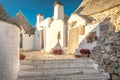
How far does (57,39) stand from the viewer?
20.5 metres

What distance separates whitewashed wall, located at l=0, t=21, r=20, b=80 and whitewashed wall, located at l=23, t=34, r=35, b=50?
19.0m

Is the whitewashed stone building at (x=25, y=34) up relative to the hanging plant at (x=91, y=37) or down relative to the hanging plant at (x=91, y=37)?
up

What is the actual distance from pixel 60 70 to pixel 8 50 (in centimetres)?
303

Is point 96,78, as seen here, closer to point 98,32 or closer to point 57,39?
point 98,32

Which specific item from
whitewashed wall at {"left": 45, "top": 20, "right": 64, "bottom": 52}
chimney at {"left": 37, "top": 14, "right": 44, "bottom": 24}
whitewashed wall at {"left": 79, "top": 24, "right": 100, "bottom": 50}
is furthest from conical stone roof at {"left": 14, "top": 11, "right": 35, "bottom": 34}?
whitewashed wall at {"left": 79, "top": 24, "right": 100, "bottom": 50}

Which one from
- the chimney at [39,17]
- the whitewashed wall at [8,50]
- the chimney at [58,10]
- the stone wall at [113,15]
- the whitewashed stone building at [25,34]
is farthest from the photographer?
the chimney at [39,17]

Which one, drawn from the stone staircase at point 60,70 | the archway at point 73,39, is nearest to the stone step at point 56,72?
the stone staircase at point 60,70

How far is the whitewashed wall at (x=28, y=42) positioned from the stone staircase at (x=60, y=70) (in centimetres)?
1725

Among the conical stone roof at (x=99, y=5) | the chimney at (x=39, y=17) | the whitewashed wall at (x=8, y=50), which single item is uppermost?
the chimney at (x=39, y=17)

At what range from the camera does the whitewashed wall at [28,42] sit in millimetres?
25750

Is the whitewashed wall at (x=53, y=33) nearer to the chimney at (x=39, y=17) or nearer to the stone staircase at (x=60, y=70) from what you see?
the chimney at (x=39, y=17)

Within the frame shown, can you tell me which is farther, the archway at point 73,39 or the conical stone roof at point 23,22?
the conical stone roof at point 23,22

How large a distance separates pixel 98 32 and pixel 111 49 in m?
3.46

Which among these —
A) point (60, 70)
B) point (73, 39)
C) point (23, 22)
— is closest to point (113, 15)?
point (73, 39)
